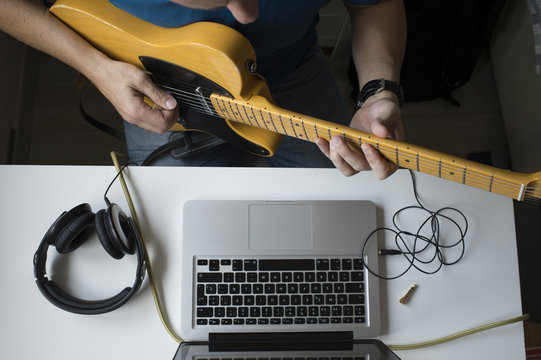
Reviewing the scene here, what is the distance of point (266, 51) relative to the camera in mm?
875

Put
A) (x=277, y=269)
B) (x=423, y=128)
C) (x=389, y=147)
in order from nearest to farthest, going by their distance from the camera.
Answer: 1. (x=389, y=147)
2. (x=277, y=269)
3. (x=423, y=128)

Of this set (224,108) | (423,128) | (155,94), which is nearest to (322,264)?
(224,108)

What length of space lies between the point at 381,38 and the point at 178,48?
16.9 inches

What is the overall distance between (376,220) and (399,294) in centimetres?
14

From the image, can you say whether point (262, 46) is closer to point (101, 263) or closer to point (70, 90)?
point (101, 263)

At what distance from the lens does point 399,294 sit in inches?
30.3

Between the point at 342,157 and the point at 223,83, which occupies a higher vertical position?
the point at 223,83

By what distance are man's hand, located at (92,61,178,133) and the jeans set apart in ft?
0.50

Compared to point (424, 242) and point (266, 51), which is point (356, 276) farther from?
point (266, 51)

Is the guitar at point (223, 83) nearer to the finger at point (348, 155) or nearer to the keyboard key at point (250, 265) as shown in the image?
the finger at point (348, 155)

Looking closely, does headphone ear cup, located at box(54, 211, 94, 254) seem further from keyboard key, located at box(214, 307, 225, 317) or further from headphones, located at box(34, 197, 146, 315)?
keyboard key, located at box(214, 307, 225, 317)

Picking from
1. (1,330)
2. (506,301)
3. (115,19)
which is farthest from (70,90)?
(506,301)

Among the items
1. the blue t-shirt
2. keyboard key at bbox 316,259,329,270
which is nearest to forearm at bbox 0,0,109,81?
the blue t-shirt

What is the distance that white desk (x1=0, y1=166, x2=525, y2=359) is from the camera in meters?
0.74
